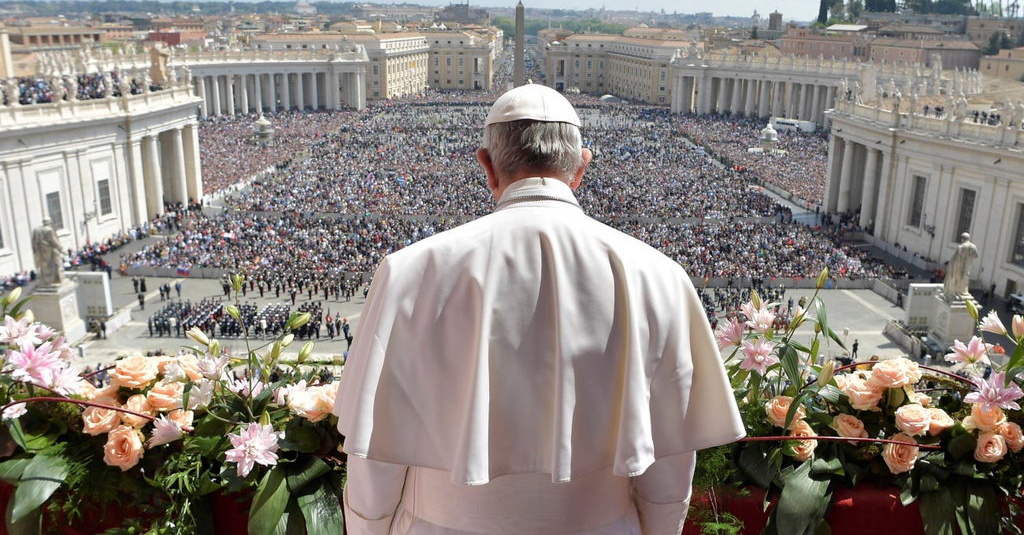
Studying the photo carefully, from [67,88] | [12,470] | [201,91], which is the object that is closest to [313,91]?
[201,91]

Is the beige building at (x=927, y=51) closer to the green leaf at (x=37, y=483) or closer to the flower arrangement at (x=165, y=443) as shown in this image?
the flower arrangement at (x=165, y=443)

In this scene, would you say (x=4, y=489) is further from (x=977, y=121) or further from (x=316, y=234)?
(x=977, y=121)

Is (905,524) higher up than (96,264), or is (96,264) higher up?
(905,524)

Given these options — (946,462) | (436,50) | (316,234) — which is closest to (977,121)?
(316,234)

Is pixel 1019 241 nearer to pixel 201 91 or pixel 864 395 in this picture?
pixel 864 395

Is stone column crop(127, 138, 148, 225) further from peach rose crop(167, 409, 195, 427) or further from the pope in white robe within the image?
the pope in white robe
